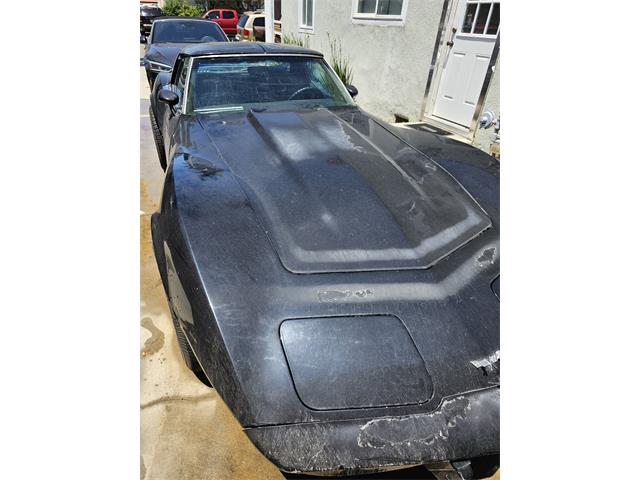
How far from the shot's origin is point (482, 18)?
193 inches

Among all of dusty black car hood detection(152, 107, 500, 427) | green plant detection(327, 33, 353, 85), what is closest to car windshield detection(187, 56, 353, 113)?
dusty black car hood detection(152, 107, 500, 427)

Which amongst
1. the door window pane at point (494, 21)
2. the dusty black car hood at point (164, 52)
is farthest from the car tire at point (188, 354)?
the dusty black car hood at point (164, 52)

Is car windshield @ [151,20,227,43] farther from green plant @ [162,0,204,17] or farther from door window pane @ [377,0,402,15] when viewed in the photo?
green plant @ [162,0,204,17]

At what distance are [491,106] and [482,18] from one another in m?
1.21

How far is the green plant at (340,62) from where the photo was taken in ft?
23.8

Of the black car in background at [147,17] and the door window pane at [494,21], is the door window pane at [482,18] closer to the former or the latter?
the door window pane at [494,21]

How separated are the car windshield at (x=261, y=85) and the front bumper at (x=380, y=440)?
7.66ft

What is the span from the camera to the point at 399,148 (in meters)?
2.36

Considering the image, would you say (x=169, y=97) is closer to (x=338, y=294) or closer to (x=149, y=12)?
(x=338, y=294)

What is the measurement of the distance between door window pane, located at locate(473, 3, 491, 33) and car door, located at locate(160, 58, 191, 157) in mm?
4015

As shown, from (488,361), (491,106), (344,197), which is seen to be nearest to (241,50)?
(344,197)

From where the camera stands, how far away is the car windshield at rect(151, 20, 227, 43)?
7305mm

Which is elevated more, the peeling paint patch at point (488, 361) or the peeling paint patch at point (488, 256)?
the peeling paint patch at point (488, 256)
